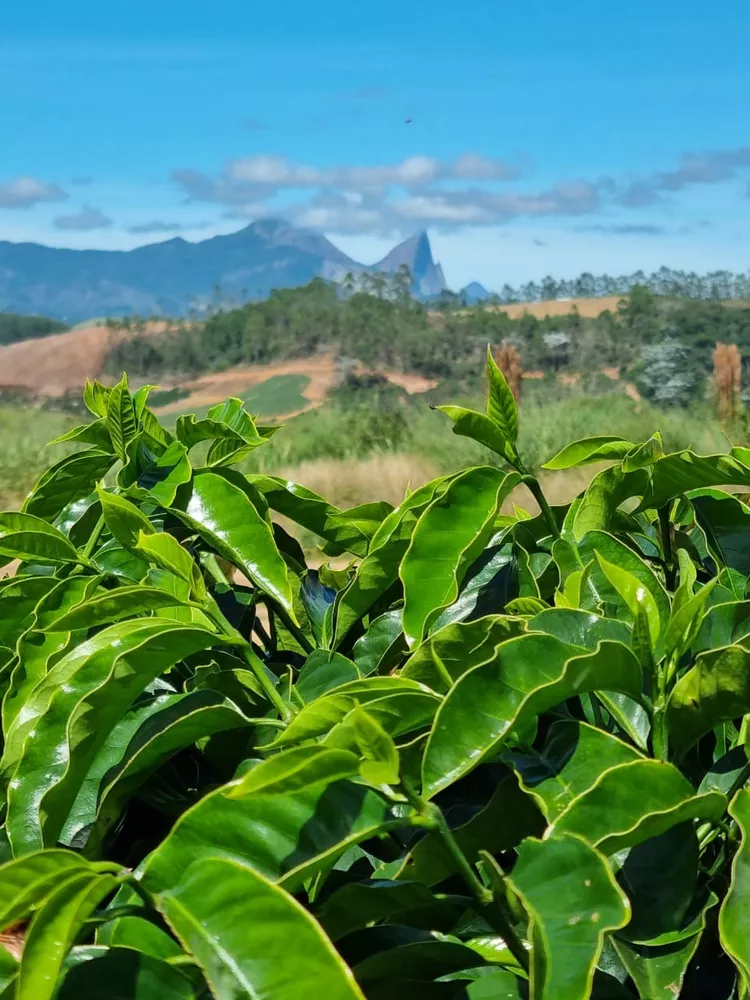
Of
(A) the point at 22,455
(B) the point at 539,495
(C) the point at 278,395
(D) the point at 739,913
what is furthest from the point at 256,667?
(C) the point at 278,395

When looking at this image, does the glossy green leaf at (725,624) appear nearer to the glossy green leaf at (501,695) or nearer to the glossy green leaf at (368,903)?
the glossy green leaf at (501,695)

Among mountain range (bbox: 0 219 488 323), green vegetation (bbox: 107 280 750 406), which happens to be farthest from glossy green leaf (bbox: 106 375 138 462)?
mountain range (bbox: 0 219 488 323)

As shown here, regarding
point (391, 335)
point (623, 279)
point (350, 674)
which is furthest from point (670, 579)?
point (623, 279)

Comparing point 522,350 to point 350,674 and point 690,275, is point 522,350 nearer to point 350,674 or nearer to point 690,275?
point 690,275

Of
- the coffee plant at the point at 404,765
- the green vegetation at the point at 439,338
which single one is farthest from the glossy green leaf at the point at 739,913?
the green vegetation at the point at 439,338

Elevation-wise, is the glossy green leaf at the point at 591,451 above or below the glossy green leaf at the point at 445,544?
above

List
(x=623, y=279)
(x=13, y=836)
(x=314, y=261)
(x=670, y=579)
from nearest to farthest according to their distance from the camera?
1. (x=13, y=836)
2. (x=670, y=579)
3. (x=623, y=279)
4. (x=314, y=261)

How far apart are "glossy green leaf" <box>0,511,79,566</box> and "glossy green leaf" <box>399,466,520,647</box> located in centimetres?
32

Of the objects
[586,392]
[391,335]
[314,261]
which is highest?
[314,261]

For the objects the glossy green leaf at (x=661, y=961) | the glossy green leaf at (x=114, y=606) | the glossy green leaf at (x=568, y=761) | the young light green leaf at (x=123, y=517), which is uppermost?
the young light green leaf at (x=123, y=517)

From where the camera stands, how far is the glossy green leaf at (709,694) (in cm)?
60

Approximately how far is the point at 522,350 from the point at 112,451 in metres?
28.8

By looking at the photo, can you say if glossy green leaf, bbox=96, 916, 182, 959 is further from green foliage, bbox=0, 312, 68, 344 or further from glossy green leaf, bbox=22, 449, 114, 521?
green foliage, bbox=0, 312, 68, 344

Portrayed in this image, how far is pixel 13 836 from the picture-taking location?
0.68 metres
